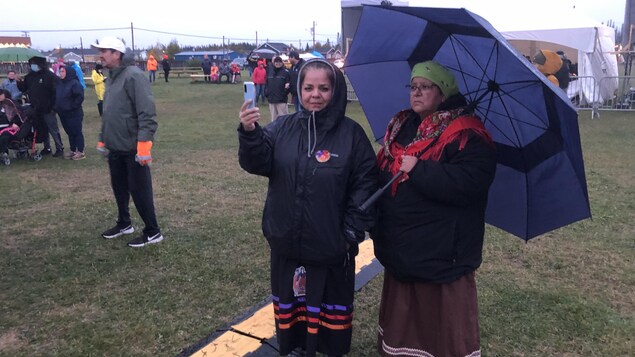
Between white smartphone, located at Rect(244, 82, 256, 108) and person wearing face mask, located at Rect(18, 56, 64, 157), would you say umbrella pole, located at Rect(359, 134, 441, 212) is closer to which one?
white smartphone, located at Rect(244, 82, 256, 108)

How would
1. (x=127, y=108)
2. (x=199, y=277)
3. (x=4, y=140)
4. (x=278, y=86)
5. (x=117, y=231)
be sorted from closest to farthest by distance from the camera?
(x=199, y=277) < (x=127, y=108) < (x=117, y=231) < (x=4, y=140) < (x=278, y=86)

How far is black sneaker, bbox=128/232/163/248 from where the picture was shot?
4.82 meters

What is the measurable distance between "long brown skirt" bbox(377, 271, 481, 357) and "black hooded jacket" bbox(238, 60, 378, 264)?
398 millimetres

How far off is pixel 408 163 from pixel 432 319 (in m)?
0.81

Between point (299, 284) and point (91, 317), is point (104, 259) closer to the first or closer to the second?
point (91, 317)

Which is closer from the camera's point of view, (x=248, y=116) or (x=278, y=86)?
(x=248, y=116)

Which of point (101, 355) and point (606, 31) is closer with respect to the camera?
point (101, 355)

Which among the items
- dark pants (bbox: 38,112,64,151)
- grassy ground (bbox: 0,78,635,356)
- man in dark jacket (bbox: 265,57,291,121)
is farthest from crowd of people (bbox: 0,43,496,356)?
man in dark jacket (bbox: 265,57,291,121)

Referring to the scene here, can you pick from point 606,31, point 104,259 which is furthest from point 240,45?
point 104,259

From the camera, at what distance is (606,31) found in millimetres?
15703

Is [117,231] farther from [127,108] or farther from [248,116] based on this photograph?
[248,116]

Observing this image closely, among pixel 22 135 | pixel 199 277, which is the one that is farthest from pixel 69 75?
pixel 199 277

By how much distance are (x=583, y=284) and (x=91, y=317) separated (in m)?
3.79

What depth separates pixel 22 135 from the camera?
8492 mm
